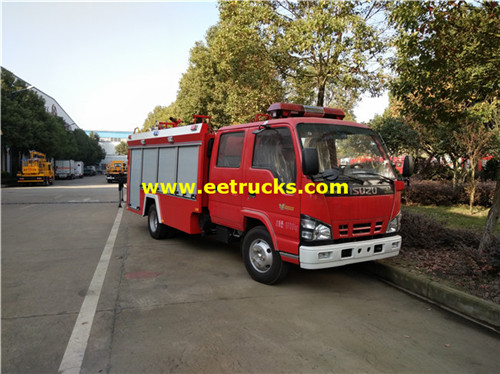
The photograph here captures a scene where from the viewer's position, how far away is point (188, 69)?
2842cm

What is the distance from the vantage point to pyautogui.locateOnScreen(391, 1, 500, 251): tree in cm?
→ 504

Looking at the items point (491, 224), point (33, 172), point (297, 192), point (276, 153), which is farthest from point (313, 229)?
point (33, 172)

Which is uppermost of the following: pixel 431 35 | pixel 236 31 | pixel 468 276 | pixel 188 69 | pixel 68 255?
pixel 188 69

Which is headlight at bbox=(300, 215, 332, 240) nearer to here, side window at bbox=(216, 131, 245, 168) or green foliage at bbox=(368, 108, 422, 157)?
side window at bbox=(216, 131, 245, 168)

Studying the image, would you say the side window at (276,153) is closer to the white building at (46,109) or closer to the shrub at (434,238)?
the shrub at (434,238)

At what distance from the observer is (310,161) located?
4.19 meters

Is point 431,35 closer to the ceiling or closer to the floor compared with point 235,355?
closer to the ceiling

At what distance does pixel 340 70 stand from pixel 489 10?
13.4ft

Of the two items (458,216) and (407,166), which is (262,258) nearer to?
(407,166)

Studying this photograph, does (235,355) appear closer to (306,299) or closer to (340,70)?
(306,299)

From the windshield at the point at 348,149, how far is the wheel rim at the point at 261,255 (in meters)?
1.32

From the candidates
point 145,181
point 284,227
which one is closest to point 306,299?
point 284,227

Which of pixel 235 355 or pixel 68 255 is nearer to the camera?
pixel 235 355

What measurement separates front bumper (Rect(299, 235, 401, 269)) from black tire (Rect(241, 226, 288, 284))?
23.3 inches
